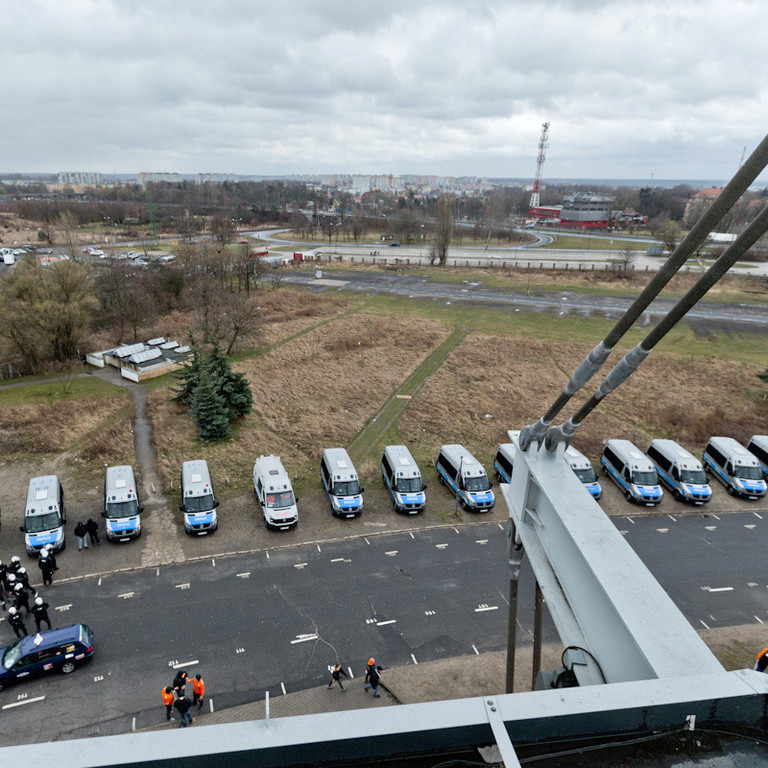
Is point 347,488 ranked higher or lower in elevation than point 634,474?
lower

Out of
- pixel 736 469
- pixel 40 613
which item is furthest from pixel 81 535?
pixel 736 469

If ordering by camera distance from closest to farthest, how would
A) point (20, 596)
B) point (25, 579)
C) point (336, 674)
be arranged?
point (336, 674)
point (20, 596)
point (25, 579)

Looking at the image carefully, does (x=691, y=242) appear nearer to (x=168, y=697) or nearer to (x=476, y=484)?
(x=168, y=697)

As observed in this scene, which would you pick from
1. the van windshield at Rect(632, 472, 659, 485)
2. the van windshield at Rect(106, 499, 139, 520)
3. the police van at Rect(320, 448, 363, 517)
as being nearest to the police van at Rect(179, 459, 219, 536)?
the van windshield at Rect(106, 499, 139, 520)

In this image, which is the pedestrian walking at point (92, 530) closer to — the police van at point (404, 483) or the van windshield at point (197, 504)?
the van windshield at point (197, 504)

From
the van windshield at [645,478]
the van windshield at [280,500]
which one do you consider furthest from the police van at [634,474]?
the van windshield at [280,500]

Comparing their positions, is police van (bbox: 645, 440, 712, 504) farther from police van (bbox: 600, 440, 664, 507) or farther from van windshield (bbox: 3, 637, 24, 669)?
van windshield (bbox: 3, 637, 24, 669)

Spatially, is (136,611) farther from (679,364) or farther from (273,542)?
(679,364)
